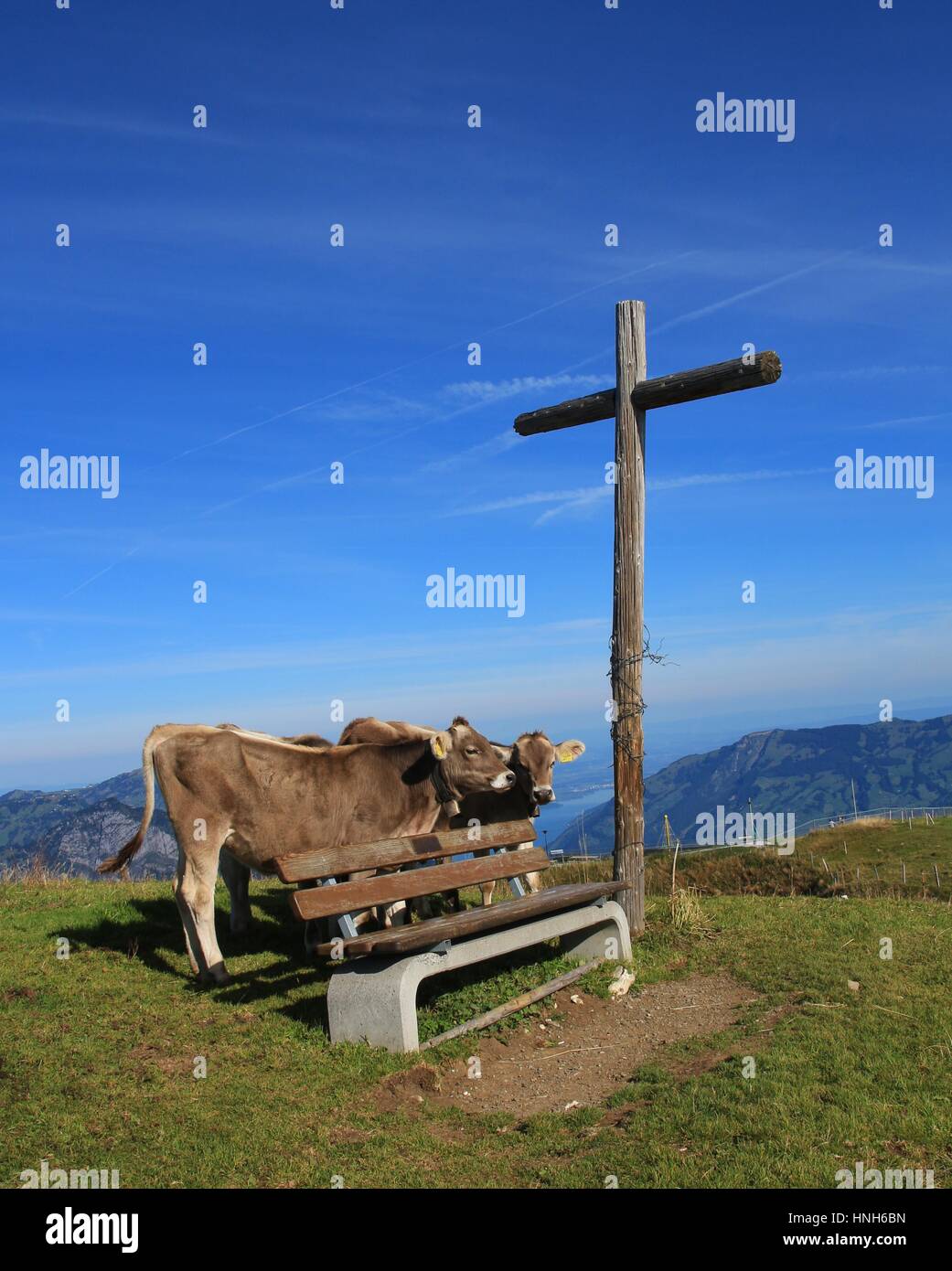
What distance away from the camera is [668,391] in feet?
35.0

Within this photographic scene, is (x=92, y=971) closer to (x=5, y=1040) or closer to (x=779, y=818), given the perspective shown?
(x=5, y=1040)

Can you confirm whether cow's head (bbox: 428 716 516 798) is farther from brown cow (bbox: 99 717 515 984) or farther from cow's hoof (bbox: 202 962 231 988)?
cow's hoof (bbox: 202 962 231 988)

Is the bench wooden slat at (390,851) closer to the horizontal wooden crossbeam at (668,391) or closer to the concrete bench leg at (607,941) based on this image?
the concrete bench leg at (607,941)

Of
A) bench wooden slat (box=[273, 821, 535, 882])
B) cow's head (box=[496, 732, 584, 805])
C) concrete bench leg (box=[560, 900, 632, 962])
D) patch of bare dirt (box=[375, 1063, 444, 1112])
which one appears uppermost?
cow's head (box=[496, 732, 584, 805])

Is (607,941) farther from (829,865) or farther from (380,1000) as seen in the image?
(829,865)

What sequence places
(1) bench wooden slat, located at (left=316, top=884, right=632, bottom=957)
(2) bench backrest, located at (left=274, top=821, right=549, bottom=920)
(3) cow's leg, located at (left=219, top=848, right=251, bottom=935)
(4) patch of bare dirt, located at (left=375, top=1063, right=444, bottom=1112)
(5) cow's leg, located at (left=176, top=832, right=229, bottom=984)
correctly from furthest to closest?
(3) cow's leg, located at (left=219, top=848, right=251, bottom=935), (5) cow's leg, located at (left=176, top=832, right=229, bottom=984), (2) bench backrest, located at (left=274, top=821, right=549, bottom=920), (1) bench wooden slat, located at (left=316, top=884, right=632, bottom=957), (4) patch of bare dirt, located at (left=375, top=1063, right=444, bottom=1112)

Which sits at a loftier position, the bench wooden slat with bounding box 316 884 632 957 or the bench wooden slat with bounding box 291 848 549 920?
the bench wooden slat with bounding box 291 848 549 920

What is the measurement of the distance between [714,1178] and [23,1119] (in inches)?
179

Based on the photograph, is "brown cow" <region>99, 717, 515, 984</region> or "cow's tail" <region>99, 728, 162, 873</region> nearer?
"brown cow" <region>99, 717, 515, 984</region>

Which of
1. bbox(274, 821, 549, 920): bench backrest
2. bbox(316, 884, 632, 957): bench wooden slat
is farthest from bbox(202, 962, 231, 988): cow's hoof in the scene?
bbox(316, 884, 632, 957): bench wooden slat

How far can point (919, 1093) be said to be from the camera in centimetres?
650

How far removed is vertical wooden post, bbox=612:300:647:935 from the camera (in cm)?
1090

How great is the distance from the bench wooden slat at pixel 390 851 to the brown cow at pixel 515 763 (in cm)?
213
